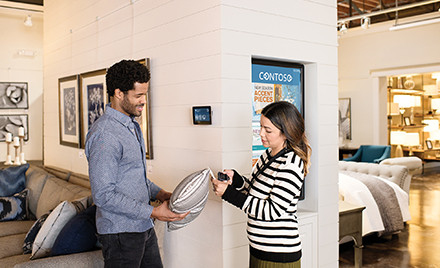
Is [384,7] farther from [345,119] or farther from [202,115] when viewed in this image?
[202,115]

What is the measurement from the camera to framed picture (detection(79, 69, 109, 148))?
3.91 meters

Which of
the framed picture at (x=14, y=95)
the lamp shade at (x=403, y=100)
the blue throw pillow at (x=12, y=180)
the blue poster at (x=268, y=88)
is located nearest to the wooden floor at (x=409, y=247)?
the blue poster at (x=268, y=88)

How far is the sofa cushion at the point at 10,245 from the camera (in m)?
3.28

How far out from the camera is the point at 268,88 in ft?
9.23

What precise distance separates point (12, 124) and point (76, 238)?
560cm

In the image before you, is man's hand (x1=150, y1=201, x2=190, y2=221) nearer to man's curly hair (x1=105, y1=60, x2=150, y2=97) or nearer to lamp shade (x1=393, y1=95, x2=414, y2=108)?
man's curly hair (x1=105, y1=60, x2=150, y2=97)

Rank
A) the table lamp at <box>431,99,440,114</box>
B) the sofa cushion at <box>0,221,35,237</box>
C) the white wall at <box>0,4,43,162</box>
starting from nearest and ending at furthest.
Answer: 1. the sofa cushion at <box>0,221,35,237</box>
2. the white wall at <box>0,4,43,162</box>
3. the table lamp at <box>431,99,440,114</box>

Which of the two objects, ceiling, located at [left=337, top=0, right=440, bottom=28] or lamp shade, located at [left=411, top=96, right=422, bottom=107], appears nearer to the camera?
ceiling, located at [left=337, top=0, right=440, bottom=28]

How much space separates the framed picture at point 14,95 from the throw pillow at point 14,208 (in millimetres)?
3579

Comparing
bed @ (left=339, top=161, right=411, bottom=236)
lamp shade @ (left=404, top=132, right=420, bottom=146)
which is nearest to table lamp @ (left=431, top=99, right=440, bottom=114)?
lamp shade @ (left=404, top=132, right=420, bottom=146)

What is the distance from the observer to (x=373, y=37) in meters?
9.10

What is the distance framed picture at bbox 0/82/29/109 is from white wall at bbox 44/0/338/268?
4.54 metres

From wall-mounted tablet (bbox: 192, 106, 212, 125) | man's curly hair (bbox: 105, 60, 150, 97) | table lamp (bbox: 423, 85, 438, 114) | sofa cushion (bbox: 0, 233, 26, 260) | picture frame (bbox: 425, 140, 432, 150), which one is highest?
table lamp (bbox: 423, 85, 438, 114)

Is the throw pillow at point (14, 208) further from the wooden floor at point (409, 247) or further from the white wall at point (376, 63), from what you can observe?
the white wall at point (376, 63)
